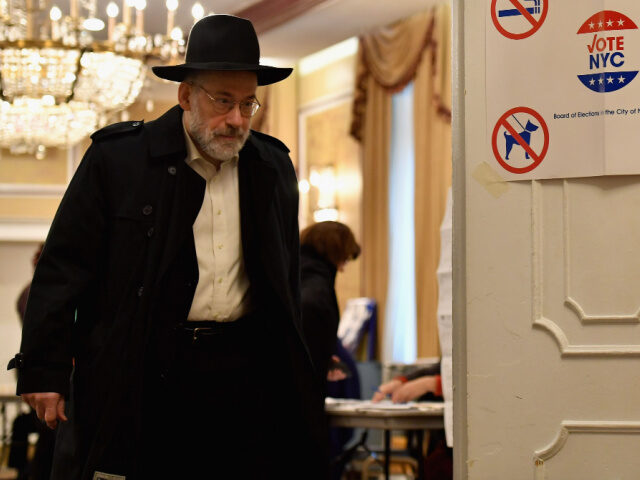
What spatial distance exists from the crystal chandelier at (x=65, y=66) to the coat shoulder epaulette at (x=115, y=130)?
345 cm

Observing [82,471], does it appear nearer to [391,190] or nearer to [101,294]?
[101,294]

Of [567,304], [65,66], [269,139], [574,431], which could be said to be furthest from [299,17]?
[574,431]

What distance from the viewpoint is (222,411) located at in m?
2.37

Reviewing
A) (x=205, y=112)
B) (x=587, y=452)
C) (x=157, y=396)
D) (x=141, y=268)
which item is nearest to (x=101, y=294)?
(x=141, y=268)

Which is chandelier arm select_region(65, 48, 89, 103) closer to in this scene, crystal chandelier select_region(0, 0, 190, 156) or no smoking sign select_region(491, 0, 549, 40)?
crystal chandelier select_region(0, 0, 190, 156)

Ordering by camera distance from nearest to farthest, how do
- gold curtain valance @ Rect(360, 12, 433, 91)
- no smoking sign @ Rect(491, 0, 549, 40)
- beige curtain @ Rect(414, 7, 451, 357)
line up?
no smoking sign @ Rect(491, 0, 549, 40), beige curtain @ Rect(414, 7, 451, 357), gold curtain valance @ Rect(360, 12, 433, 91)

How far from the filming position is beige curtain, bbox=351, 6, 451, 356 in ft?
25.7

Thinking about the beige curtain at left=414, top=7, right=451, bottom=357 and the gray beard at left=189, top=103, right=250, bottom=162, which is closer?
the gray beard at left=189, top=103, right=250, bottom=162

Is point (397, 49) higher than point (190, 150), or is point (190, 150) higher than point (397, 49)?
point (397, 49)

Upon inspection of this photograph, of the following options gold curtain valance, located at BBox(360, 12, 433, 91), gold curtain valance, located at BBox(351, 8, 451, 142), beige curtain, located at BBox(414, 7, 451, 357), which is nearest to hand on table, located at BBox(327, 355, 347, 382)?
beige curtain, located at BBox(414, 7, 451, 357)

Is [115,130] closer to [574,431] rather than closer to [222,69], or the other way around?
[222,69]

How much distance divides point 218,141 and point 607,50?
939 millimetres

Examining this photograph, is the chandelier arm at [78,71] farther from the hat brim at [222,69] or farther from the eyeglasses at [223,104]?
the eyeglasses at [223,104]

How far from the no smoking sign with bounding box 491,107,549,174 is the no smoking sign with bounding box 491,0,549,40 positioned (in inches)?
7.3
